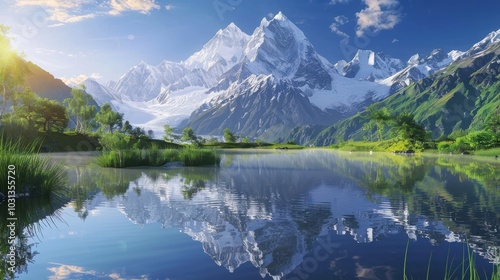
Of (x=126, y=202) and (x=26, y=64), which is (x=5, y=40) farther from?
(x=126, y=202)

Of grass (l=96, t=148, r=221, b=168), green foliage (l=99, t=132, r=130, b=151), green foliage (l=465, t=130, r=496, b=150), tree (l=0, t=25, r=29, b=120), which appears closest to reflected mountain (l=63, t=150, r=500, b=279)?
green foliage (l=99, t=132, r=130, b=151)

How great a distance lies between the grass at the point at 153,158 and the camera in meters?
51.5

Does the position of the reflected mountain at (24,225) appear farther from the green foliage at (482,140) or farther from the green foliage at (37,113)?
the green foliage at (482,140)

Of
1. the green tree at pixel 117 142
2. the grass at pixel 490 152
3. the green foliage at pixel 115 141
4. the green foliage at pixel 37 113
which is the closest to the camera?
the green foliage at pixel 115 141

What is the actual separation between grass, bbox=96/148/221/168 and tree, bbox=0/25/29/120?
64369mm

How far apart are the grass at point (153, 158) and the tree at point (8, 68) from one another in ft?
211

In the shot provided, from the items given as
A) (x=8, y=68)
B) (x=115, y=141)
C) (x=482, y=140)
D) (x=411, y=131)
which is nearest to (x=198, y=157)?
(x=115, y=141)

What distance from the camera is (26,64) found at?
379 feet

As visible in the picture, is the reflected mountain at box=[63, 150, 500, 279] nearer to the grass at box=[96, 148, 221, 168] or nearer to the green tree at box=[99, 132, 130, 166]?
the green tree at box=[99, 132, 130, 166]

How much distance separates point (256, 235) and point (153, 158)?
141 feet

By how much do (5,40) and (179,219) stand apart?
100192 mm

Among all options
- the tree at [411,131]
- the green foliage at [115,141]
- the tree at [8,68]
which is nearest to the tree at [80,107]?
the tree at [8,68]

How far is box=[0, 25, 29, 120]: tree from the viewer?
97162 mm

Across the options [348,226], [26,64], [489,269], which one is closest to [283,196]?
[348,226]
